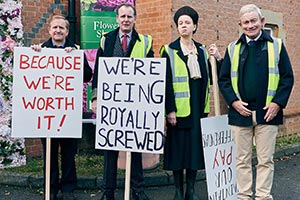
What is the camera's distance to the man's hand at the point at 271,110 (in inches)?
146

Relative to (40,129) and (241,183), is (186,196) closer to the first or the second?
(241,183)

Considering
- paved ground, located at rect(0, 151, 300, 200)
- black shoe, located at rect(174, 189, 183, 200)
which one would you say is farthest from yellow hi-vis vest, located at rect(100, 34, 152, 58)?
paved ground, located at rect(0, 151, 300, 200)

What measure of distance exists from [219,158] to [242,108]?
570 mm

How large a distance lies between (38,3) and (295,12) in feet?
18.1

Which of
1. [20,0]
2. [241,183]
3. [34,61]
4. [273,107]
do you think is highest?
[20,0]

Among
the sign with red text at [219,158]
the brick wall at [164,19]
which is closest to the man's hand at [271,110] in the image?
the sign with red text at [219,158]

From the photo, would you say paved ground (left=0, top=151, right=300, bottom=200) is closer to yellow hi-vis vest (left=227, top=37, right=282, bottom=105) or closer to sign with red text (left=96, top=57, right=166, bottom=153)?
sign with red text (left=96, top=57, right=166, bottom=153)

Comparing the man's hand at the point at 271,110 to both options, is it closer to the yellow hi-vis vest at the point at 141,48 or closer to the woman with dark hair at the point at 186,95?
the woman with dark hair at the point at 186,95

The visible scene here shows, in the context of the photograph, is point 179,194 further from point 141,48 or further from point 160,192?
point 141,48

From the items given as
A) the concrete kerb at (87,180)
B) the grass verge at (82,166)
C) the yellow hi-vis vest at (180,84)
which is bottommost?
the concrete kerb at (87,180)

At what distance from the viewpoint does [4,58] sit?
224 inches

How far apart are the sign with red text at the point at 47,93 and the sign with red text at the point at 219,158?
127cm

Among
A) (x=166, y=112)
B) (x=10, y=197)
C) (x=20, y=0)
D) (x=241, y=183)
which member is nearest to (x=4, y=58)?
(x=20, y=0)

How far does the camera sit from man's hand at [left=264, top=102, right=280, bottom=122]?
3.72m
